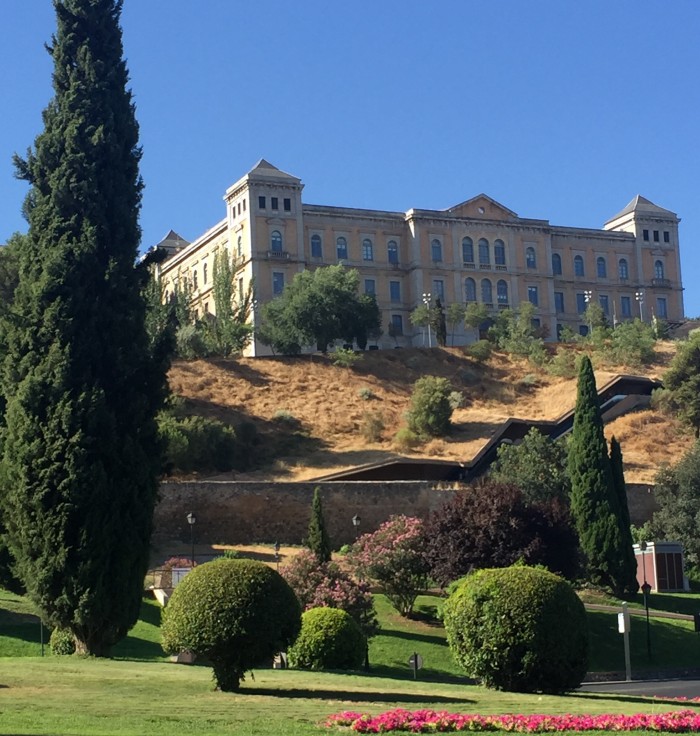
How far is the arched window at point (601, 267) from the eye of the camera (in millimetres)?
97188

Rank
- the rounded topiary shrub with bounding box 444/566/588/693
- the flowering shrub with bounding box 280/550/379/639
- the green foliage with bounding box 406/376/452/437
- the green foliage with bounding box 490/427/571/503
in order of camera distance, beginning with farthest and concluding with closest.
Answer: the green foliage with bounding box 406/376/452/437
the green foliage with bounding box 490/427/571/503
the flowering shrub with bounding box 280/550/379/639
the rounded topiary shrub with bounding box 444/566/588/693

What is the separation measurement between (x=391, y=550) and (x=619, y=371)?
38.0 meters

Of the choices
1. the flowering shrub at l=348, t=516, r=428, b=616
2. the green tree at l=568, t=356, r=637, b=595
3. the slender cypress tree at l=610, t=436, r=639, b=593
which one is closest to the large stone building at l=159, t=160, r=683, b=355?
the green tree at l=568, t=356, r=637, b=595

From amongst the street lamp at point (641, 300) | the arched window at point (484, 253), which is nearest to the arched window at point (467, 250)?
the arched window at point (484, 253)

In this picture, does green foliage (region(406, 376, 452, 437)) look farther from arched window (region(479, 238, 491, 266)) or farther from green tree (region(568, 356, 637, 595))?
arched window (region(479, 238, 491, 266))

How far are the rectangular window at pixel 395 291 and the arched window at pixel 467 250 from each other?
17.1 ft

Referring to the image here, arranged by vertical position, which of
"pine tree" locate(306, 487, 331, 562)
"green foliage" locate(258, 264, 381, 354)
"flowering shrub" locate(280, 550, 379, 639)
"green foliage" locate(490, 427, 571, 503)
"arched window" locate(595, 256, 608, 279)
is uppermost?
"arched window" locate(595, 256, 608, 279)

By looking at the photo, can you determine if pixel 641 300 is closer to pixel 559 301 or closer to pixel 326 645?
pixel 559 301

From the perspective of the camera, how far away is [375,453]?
201 ft

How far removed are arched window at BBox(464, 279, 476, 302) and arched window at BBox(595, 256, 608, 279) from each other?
38.7 ft

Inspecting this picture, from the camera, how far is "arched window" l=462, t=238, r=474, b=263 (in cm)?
9069

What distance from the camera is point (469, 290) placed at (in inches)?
3578

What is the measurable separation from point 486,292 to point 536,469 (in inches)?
1708

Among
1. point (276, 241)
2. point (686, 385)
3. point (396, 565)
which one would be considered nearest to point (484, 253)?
point (276, 241)
